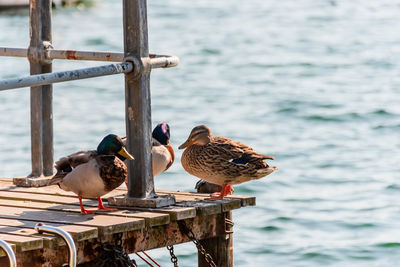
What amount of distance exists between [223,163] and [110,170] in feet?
3.11

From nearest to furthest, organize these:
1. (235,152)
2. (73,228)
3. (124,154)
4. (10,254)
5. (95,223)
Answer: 1. (10,254)
2. (73,228)
3. (95,223)
4. (124,154)
5. (235,152)

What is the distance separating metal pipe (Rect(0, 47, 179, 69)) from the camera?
654 centimetres

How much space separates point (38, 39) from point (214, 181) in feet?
5.80

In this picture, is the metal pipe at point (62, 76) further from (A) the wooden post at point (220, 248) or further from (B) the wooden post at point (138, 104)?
(A) the wooden post at point (220, 248)

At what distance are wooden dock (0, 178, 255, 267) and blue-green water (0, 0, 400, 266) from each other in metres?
4.99

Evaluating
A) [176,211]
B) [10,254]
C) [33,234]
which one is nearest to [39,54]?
[176,211]

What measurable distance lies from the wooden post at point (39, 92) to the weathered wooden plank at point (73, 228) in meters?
1.59

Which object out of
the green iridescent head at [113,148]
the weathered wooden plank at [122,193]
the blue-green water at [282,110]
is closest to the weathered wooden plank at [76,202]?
the weathered wooden plank at [122,193]

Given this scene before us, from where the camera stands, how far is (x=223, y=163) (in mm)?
6848

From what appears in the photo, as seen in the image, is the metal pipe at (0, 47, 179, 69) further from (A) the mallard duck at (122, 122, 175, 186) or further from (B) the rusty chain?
(B) the rusty chain

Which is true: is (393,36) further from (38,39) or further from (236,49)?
(38,39)

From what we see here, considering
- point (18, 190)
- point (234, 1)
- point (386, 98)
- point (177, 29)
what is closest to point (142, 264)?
point (18, 190)

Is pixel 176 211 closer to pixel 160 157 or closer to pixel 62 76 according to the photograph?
pixel 160 157

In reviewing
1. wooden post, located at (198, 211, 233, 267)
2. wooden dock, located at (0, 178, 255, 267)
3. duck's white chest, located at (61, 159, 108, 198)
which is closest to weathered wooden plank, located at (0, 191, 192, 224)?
wooden dock, located at (0, 178, 255, 267)
